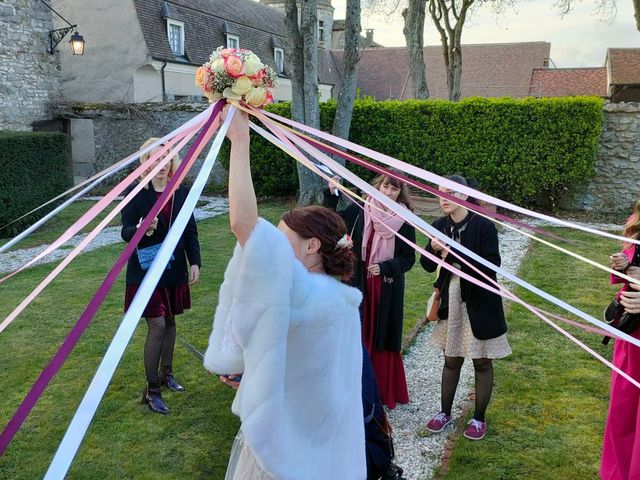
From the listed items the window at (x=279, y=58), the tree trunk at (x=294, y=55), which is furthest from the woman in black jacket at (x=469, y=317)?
the window at (x=279, y=58)

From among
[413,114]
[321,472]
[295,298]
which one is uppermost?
[413,114]

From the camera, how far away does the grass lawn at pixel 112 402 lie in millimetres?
3473

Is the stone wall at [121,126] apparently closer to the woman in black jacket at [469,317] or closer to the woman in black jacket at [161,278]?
the woman in black jacket at [161,278]

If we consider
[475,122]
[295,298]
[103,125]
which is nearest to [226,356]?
[295,298]

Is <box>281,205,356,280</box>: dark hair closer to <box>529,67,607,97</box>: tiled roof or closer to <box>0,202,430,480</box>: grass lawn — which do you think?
<box>0,202,430,480</box>: grass lawn

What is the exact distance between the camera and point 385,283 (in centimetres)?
409

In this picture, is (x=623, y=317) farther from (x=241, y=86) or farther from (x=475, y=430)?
(x=241, y=86)

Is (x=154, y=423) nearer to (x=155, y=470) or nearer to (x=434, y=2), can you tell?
(x=155, y=470)

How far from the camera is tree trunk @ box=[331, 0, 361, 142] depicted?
11.5m

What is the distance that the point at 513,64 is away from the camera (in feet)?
112

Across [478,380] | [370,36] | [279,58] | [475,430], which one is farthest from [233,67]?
[370,36]

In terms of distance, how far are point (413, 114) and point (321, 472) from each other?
38.0 ft

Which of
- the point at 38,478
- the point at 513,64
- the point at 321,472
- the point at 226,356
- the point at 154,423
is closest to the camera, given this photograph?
the point at 321,472

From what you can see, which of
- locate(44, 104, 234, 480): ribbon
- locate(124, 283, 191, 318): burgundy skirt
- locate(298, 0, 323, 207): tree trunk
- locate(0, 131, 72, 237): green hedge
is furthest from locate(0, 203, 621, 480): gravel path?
locate(0, 131, 72, 237): green hedge
